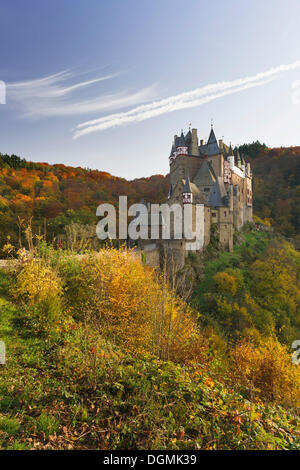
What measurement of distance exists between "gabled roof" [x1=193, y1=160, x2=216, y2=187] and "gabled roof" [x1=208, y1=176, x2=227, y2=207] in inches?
48.7

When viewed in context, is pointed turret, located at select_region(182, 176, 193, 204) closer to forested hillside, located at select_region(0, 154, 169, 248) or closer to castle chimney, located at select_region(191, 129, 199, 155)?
forested hillside, located at select_region(0, 154, 169, 248)

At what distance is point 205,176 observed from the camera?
110ft

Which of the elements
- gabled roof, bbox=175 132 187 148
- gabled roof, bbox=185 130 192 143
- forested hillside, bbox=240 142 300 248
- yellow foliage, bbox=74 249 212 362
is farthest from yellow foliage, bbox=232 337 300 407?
forested hillside, bbox=240 142 300 248

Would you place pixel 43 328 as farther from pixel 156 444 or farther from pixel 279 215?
pixel 279 215

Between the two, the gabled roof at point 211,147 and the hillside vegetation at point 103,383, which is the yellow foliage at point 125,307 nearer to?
the hillside vegetation at point 103,383

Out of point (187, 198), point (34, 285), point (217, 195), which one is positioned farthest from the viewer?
point (217, 195)

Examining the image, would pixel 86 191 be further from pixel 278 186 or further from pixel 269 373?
pixel 278 186

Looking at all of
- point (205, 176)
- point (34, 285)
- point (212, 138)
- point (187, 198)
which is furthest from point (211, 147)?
point (34, 285)

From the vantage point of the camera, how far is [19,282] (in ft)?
27.7

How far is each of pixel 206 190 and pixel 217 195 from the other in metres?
2.39

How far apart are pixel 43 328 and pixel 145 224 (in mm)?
22923

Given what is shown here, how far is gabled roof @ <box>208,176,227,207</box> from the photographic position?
101 ft

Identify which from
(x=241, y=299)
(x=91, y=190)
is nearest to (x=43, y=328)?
(x=241, y=299)

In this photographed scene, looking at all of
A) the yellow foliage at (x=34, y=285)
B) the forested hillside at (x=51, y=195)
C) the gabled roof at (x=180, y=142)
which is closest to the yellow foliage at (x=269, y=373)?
the yellow foliage at (x=34, y=285)
